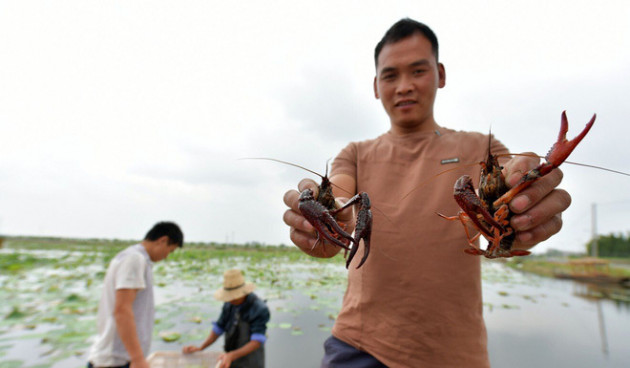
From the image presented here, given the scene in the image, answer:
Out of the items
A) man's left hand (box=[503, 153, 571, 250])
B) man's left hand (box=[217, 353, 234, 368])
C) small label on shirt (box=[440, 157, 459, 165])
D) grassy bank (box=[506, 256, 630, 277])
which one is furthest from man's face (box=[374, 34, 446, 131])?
grassy bank (box=[506, 256, 630, 277])

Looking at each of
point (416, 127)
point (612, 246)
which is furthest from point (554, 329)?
point (612, 246)

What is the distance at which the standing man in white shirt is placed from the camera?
3.44m

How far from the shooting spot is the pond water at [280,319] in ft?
18.1

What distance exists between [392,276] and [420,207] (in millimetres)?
522

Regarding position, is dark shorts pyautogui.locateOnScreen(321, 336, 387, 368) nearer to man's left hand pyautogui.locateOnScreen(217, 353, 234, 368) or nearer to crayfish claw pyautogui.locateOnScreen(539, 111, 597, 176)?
crayfish claw pyautogui.locateOnScreen(539, 111, 597, 176)

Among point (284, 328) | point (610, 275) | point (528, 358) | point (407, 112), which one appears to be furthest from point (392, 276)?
point (610, 275)

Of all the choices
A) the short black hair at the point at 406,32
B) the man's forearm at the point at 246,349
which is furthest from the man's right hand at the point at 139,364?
the short black hair at the point at 406,32

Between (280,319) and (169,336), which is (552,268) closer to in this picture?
(280,319)

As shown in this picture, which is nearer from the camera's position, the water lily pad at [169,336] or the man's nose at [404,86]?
the man's nose at [404,86]

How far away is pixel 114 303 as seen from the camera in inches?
141

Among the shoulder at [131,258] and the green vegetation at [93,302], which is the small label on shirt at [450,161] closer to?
the green vegetation at [93,302]

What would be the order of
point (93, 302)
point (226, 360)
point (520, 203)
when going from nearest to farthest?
point (520, 203)
point (226, 360)
point (93, 302)

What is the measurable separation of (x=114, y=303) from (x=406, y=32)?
444 cm

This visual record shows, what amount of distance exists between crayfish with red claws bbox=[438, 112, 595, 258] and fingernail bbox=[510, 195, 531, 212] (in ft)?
0.28
